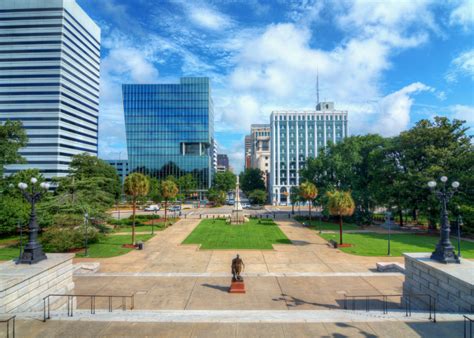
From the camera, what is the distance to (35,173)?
39688 mm

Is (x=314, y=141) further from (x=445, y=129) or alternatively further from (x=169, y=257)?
(x=169, y=257)

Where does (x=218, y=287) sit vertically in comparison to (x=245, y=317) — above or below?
below

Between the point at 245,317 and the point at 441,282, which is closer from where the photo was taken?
the point at 245,317

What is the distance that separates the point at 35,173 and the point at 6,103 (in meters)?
68.6

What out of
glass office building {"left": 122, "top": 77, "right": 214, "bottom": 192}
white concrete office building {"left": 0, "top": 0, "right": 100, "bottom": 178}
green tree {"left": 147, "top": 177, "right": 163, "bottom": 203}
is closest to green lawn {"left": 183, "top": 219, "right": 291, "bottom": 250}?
green tree {"left": 147, "top": 177, "right": 163, "bottom": 203}

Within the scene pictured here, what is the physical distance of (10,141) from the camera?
3556 cm

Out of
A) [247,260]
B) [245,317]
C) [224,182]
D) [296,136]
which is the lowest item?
[247,260]

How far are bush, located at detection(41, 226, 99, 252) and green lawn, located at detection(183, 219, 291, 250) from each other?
9734 millimetres

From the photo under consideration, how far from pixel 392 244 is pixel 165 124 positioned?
277 feet

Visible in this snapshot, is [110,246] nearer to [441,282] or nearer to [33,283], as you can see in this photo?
[33,283]

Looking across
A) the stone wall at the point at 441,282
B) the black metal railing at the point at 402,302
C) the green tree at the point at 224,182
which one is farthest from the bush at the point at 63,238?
the green tree at the point at 224,182

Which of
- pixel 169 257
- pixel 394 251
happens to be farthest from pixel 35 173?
pixel 394 251

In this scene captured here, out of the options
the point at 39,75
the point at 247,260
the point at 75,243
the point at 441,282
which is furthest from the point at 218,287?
the point at 39,75

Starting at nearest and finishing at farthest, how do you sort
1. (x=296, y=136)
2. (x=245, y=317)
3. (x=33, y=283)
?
(x=245, y=317) < (x=33, y=283) < (x=296, y=136)
